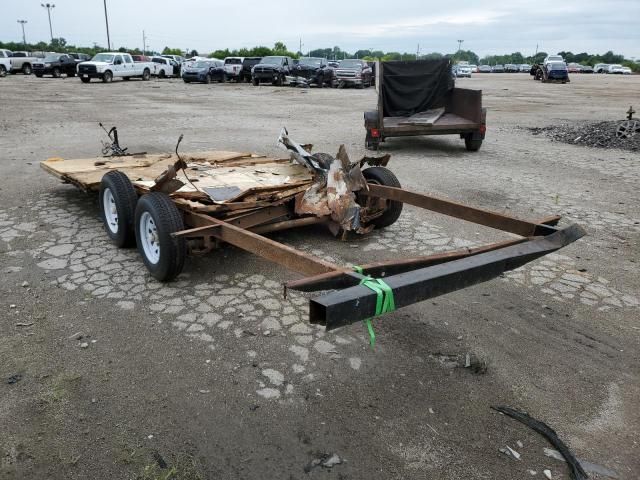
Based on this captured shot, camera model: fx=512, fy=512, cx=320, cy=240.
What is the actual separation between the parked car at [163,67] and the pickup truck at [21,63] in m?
8.76

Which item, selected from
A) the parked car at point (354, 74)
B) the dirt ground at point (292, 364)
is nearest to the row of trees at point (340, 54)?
the parked car at point (354, 74)

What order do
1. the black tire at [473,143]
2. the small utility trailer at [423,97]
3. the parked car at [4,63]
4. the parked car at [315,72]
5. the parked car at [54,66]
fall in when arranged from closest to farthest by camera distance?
the black tire at [473,143], the small utility trailer at [423,97], the parked car at [315,72], the parked car at [4,63], the parked car at [54,66]

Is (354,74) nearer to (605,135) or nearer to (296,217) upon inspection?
(605,135)

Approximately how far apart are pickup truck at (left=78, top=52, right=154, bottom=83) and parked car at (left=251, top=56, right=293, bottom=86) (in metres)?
8.76

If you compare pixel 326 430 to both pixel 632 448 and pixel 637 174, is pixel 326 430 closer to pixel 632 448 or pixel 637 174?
pixel 632 448

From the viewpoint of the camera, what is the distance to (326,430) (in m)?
2.74

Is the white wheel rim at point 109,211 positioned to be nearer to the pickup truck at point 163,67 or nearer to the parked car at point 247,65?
the parked car at point 247,65

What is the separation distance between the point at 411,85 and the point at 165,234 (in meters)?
9.45

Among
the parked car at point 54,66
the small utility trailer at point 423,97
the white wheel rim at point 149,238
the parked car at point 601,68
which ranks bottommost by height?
the white wheel rim at point 149,238

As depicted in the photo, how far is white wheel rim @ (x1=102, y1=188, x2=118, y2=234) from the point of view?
511cm

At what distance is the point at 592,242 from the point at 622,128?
8.90 m

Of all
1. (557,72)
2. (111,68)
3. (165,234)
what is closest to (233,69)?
(111,68)

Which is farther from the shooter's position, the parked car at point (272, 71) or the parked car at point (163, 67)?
the parked car at point (163, 67)

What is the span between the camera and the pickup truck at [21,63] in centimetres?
3853
